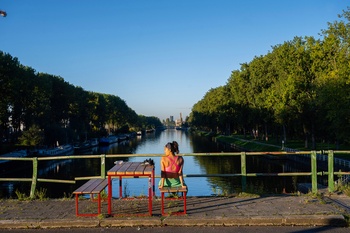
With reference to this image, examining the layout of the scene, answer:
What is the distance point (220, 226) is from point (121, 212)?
8.22ft

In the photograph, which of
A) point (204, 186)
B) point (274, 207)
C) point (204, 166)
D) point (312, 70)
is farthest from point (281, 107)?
point (274, 207)

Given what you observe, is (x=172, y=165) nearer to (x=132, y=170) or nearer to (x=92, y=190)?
(x=132, y=170)

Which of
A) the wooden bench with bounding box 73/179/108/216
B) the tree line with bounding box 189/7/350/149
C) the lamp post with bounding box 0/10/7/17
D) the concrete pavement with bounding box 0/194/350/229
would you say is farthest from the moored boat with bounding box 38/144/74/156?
the wooden bench with bounding box 73/179/108/216

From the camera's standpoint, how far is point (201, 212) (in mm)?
8727

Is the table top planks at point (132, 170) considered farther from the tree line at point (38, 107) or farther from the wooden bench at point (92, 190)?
the tree line at point (38, 107)

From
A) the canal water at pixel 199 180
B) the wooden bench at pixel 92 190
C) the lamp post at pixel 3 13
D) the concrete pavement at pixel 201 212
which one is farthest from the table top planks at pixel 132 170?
the lamp post at pixel 3 13

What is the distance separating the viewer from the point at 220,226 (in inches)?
314

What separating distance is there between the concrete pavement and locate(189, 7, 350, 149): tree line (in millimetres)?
27862

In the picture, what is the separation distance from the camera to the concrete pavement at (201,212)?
8.07 metres

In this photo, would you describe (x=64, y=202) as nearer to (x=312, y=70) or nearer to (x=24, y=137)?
(x=312, y=70)

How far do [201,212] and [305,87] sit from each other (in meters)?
48.1

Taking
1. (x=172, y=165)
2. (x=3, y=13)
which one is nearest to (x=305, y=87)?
(x=3, y=13)

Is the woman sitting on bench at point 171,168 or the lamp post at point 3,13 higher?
the lamp post at point 3,13

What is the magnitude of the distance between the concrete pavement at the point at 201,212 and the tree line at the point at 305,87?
27862 millimetres
